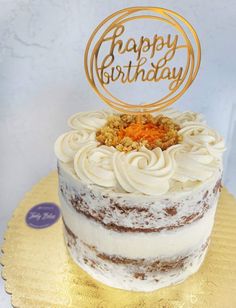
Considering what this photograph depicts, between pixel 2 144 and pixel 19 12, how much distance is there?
0.86m

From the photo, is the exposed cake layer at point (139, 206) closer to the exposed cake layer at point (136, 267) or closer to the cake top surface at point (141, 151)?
the cake top surface at point (141, 151)

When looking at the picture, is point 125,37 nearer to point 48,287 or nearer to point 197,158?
point 197,158

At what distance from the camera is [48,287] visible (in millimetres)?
1795

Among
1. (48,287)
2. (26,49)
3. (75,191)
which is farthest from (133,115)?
(26,49)

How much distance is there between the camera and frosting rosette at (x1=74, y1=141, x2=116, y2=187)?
156 centimetres

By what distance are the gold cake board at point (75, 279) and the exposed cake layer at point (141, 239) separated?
0.20 metres

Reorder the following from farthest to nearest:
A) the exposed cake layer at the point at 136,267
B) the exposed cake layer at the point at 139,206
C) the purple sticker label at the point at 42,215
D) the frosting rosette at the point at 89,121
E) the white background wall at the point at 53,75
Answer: the white background wall at the point at 53,75 < the purple sticker label at the point at 42,215 < the frosting rosette at the point at 89,121 < the exposed cake layer at the point at 136,267 < the exposed cake layer at the point at 139,206

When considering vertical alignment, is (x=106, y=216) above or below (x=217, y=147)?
below

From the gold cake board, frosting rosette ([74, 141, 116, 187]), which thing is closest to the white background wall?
the gold cake board

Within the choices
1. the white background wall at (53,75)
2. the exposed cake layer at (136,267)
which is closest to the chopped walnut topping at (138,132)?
the exposed cake layer at (136,267)

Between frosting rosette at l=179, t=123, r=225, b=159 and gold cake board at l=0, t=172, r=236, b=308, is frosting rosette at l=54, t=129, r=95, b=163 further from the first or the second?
gold cake board at l=0, t=172, r=236, b=308

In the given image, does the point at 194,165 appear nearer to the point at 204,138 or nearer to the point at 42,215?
the point at 204,138

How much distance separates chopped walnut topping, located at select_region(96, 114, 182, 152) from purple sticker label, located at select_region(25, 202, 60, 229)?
600 mm

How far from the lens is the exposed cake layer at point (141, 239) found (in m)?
1.60
